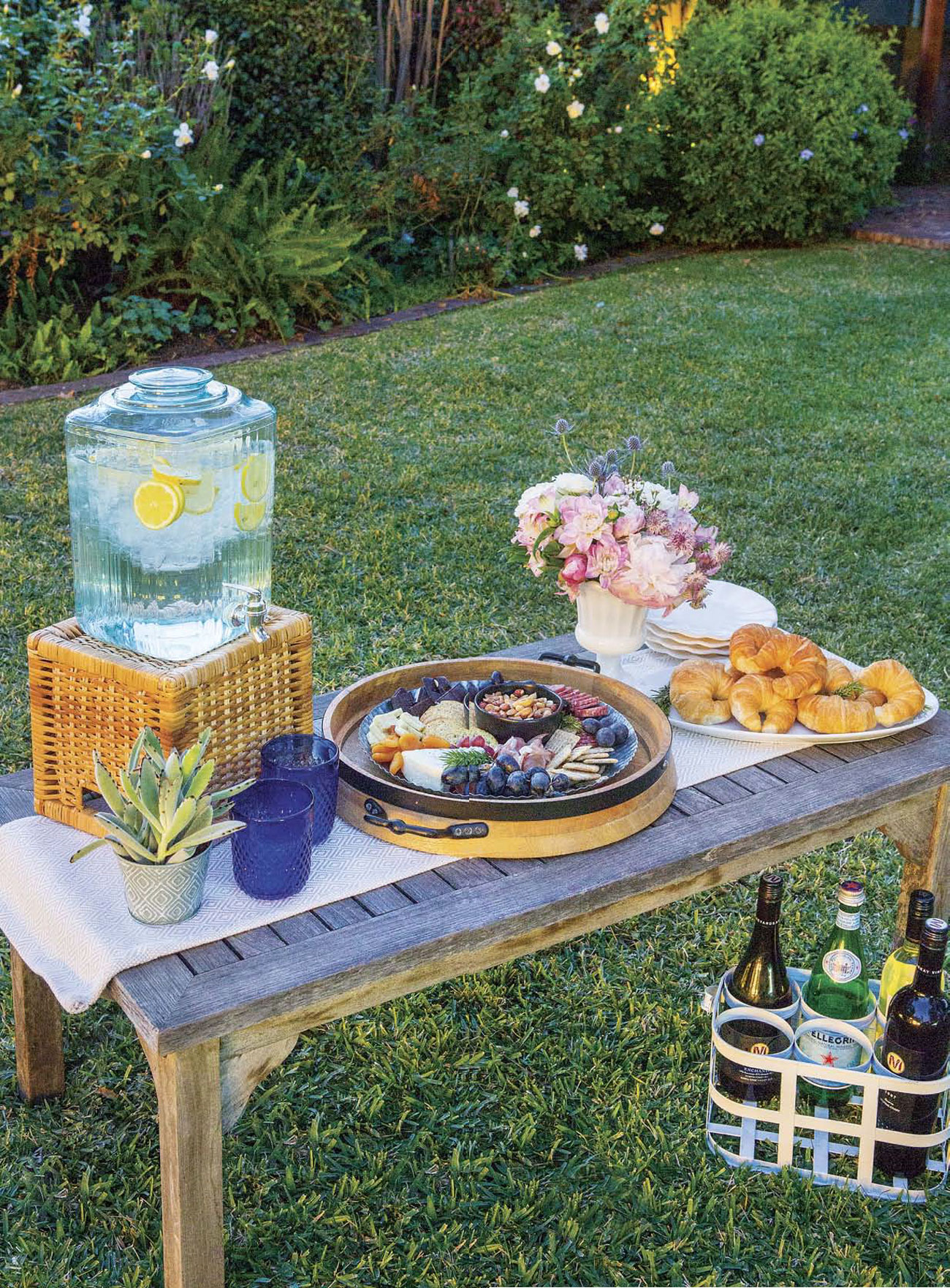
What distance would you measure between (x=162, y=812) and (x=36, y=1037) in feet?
2.97

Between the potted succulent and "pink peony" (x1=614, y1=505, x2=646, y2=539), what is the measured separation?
91 centimetres

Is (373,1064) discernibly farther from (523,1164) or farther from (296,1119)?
(523,1164)

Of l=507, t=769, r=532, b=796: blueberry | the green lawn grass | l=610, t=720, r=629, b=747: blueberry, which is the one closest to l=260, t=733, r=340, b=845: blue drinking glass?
l=507, t=769, r=532, b=796: blueberry

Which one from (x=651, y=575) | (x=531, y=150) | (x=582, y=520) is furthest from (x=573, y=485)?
(x=531, y=150)

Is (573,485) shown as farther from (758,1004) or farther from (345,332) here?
(345,332)

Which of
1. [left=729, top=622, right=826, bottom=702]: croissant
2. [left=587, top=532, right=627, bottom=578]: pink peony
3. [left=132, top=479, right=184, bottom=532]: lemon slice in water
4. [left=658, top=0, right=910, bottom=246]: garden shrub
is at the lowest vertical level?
[left=729, top=622, right=826, bottom=702]: croissant

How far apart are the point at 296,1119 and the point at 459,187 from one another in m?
6.75

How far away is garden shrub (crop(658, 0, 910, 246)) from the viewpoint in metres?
8.84

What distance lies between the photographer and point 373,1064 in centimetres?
277

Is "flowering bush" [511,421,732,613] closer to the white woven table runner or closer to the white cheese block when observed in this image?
the white cheese block

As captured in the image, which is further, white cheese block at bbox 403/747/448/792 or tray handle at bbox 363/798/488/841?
white cheese block at bbox 403/747/448/792

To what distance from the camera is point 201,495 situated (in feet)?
7.05

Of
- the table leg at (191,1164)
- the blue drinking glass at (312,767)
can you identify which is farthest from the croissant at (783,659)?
the table leg at (191,1164)

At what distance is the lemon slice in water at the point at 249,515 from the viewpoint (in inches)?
87.6
